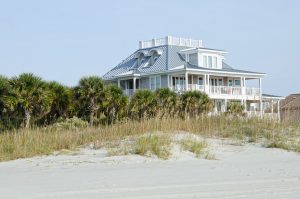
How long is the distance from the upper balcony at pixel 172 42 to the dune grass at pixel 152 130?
3581 centimetres

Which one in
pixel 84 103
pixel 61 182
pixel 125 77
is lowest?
pixel 61 182

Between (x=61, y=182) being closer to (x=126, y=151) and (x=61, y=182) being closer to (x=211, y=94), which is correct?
(x=126, y=151)

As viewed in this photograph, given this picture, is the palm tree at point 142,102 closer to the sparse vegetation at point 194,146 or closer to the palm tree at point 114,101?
the palm tree at point 114,101

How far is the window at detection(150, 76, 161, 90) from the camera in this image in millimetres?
49081

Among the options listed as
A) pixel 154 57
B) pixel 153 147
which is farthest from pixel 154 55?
pixel 153 147

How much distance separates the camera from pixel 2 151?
12359 mm

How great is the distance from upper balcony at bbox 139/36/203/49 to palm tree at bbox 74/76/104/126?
23595 millimetres

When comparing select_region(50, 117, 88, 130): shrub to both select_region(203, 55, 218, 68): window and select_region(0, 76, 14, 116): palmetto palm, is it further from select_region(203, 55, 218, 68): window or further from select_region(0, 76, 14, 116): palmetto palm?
select_region(203, 55, 218, 68): window

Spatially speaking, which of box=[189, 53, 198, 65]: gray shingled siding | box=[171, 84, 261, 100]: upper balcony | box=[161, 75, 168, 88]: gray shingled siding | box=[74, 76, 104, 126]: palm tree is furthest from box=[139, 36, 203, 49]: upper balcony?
box=[74, 76, 104, 126]: palm tree

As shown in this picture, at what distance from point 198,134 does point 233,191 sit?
295 inches

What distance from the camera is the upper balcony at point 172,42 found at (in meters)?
51.1

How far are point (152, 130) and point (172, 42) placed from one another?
1511 inches

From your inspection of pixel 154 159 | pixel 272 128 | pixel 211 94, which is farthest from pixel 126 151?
pixel 211 94

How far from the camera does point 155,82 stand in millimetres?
49375
